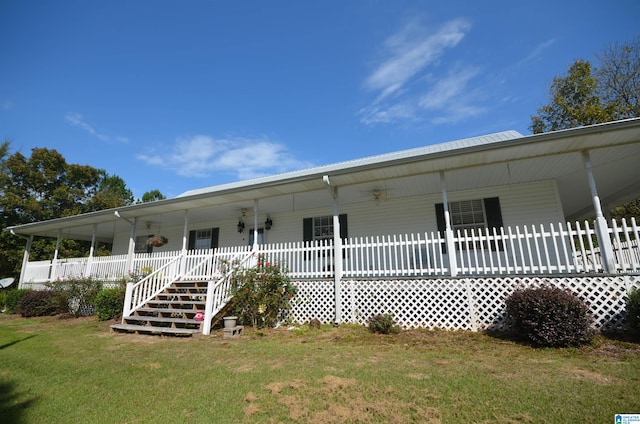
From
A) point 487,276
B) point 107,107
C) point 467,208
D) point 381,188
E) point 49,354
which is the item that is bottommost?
point 49,354

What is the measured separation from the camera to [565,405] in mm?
2826

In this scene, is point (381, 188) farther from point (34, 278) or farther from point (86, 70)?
point (34, 278)

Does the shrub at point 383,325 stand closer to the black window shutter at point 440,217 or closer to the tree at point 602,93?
the black window shutter at point 440,217

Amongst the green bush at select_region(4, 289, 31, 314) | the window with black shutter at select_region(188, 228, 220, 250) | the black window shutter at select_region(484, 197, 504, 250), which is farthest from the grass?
the green bush at select_region(4, 289, 31, 314)

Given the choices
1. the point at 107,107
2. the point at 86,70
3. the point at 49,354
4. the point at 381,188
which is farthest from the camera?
the point at 107,107

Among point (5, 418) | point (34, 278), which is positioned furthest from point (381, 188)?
point (34, 278)

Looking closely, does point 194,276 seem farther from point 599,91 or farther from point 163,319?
point 599,91

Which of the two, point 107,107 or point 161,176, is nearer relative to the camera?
point 107,107

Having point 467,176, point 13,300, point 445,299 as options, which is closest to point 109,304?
point 13,300

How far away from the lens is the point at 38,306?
11391 millimetres

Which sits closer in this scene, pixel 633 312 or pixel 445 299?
pixel 633 312

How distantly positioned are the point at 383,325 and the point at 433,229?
4472 mm

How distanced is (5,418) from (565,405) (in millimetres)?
5636

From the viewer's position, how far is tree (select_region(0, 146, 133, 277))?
816 inches
